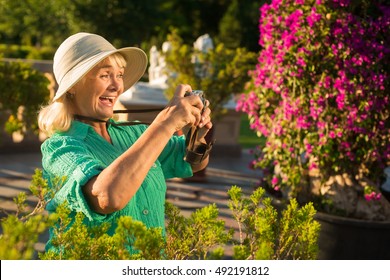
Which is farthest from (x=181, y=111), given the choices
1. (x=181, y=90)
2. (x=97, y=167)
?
(x=97, y=167)

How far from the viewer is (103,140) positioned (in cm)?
226

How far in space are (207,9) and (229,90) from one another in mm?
31058

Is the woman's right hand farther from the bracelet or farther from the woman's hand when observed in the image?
the bracelet

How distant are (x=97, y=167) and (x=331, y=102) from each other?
3.33 meters

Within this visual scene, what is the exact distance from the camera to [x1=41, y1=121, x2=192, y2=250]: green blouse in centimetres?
193

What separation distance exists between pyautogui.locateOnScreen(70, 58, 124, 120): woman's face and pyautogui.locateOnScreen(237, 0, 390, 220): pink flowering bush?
9.30ft

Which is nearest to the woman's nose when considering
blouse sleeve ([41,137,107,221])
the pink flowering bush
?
blouse sleeve ([41,137,107,221])

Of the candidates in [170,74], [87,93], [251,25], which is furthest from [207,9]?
[87,93]

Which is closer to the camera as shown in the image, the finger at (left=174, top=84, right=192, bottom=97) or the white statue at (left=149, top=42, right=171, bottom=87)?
the finger at (left=174, top=84, right=192, bottom=97)

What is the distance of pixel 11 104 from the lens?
934 centimetres

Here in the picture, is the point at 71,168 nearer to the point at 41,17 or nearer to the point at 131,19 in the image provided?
the point at 131,19

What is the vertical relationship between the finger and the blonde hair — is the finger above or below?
above

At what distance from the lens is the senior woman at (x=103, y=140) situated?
6.04ft

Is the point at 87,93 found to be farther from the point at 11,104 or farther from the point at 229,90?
the point at 11,104
